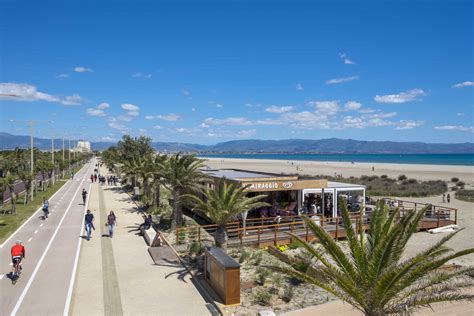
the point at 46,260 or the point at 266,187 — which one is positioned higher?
the point at 266,187

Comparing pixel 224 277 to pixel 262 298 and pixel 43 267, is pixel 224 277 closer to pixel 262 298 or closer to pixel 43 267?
pixel 262 298

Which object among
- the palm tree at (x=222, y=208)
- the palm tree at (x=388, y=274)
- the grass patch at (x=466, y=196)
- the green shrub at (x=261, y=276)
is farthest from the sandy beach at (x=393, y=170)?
the palm tree at (x=388, y=274)

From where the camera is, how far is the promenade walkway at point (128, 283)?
11008mm

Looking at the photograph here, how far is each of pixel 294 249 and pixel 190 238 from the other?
510 centimetres

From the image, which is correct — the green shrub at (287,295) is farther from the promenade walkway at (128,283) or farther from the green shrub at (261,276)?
the promenade walkway at (128,283)

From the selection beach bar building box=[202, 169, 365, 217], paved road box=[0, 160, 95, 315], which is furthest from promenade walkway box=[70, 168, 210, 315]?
beach bar building box=[202, 169, 365, 217]

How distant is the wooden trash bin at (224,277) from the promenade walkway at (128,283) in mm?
627

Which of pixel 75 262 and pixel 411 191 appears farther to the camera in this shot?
pixel 411 191

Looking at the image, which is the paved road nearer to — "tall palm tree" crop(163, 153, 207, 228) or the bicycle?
the bicycle

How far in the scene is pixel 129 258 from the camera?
632 inches

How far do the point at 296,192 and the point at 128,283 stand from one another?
446 inches

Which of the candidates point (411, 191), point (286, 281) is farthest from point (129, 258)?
point (411, 191)

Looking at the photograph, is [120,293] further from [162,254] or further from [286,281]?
[286,281]

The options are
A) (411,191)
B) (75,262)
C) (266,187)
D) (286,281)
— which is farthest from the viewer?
(411,191)
